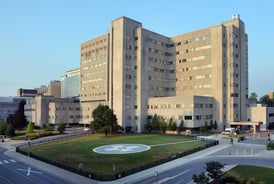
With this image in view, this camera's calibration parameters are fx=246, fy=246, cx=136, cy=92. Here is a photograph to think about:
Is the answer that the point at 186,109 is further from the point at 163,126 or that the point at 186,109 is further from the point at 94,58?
the point at 94,58

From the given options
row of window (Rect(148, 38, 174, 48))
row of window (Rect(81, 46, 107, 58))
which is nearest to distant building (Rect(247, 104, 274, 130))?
row of window (Rect(148, 38, 174, 48))

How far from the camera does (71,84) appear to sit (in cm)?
17875

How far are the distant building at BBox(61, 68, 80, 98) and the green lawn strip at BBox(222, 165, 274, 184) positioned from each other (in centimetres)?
14451

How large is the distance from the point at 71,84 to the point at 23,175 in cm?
14380

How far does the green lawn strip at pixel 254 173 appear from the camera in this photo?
108 ft

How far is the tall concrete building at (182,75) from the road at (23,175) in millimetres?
53634

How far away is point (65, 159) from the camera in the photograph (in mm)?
48125

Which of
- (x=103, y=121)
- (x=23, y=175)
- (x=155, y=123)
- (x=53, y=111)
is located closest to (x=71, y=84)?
(x=53, y=111)

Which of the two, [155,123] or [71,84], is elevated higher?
[71,84]

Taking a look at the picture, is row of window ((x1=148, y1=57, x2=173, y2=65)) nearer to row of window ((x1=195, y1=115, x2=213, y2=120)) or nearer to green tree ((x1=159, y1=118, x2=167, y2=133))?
green tree ((x1=159, y1=118, x2=167, y2=133))

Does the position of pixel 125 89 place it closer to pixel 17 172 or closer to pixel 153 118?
pixel 153 118

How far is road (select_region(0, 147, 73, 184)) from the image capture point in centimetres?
3595

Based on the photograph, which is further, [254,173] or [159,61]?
[159,61]

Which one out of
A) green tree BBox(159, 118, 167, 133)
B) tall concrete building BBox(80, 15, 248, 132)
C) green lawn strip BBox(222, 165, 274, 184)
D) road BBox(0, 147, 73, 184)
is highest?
tall concrete building BBox(80, 15, 248, 132)
